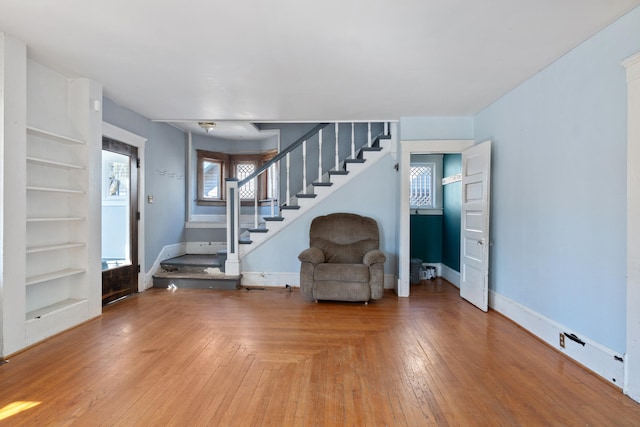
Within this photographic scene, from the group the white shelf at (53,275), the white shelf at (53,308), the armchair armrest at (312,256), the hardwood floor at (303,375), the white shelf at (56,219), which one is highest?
the white shelf at (56,219)

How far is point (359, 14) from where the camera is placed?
2.08 meters

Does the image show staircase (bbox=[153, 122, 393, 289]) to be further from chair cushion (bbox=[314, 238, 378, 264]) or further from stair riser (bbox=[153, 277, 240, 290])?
chair cushion (bbox=[314, 238, 378, 264])

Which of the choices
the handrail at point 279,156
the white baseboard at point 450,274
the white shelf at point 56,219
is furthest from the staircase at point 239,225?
the white baseboard at point 450,274

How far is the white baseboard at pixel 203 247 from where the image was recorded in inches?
230

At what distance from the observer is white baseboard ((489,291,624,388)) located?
2.14 meters

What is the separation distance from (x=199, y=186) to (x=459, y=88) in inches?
193

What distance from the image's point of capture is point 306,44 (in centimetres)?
245

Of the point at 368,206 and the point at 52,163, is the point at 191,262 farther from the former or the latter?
the point at 368,206

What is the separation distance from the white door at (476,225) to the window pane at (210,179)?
4.61 metres

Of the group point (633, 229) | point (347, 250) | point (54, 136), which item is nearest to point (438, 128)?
point (347, 250)

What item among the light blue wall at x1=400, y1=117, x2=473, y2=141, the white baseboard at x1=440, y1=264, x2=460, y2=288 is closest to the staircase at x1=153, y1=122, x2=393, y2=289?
the light blue wall at x1=400, y1=117, x2=473, y2=141

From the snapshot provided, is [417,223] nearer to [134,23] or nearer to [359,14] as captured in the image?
[359,14]

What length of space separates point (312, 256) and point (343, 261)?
0.56 metres

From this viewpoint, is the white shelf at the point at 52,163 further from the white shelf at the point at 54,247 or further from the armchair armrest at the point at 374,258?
the armchair armrest at the point at 374,258
